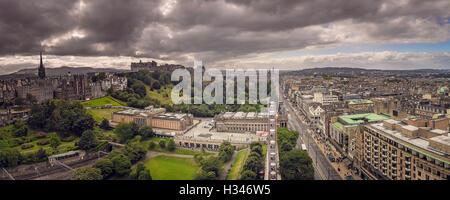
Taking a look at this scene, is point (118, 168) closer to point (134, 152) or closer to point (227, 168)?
point (134, 152)

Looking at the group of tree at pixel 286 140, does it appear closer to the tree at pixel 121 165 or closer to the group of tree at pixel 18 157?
the tree at pixel 121 165

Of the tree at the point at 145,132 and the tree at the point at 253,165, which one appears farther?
the tree at the point at 145,132

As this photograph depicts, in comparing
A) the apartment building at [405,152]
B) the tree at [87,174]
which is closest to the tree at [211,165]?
the tree at [87,174]

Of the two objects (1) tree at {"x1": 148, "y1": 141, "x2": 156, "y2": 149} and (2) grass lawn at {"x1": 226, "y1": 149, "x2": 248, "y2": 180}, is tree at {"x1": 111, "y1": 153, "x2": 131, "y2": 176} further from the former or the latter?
(2) grass lawn at {"x1": 226, "y1": 149, "x2": 248, "y2": 180}
